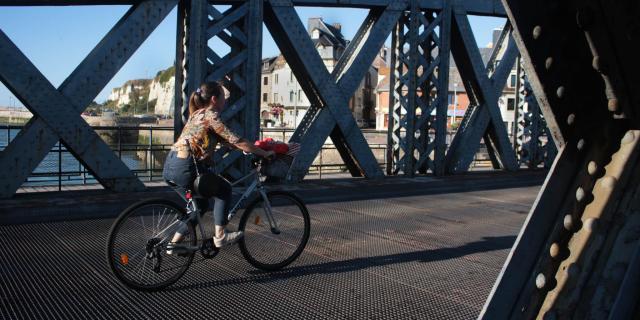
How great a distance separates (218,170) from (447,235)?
4185 millimetres

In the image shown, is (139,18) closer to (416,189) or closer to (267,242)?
(267,242)

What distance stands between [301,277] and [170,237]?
116cm

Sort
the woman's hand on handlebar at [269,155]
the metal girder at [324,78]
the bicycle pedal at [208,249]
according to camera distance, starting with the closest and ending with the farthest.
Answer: the bicycle pedal at [208,249] → the woman's hand on handlebar at [269,155] → the metal girder at [324,78]

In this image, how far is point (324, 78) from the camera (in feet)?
36.4

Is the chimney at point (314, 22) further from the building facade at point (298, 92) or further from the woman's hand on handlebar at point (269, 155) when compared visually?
the woman's hand on handlebar at point (269, 155)

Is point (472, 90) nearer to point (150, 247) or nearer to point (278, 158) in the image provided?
point (278, 158)

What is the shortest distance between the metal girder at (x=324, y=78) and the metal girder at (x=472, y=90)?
2016 millimetres

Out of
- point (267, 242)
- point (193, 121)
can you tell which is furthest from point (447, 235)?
point (193, 121)

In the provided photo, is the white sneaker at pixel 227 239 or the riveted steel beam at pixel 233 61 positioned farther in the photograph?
the riveted steel beam at pixel 233 61

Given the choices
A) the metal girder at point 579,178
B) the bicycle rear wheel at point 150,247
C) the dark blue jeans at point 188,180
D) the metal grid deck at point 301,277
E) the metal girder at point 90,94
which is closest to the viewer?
the metal girder at point 579,178

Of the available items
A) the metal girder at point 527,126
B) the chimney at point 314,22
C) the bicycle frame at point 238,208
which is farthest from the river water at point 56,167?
the chimney at point 314,22

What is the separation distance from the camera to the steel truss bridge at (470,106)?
1718 millimetres

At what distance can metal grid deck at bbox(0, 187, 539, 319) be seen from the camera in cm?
427

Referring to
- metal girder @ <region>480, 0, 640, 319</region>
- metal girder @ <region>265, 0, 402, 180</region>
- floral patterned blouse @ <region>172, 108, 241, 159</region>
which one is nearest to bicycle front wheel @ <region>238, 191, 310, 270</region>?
floral patterned blouse @ <region>172, 108, 241, 159</region>
